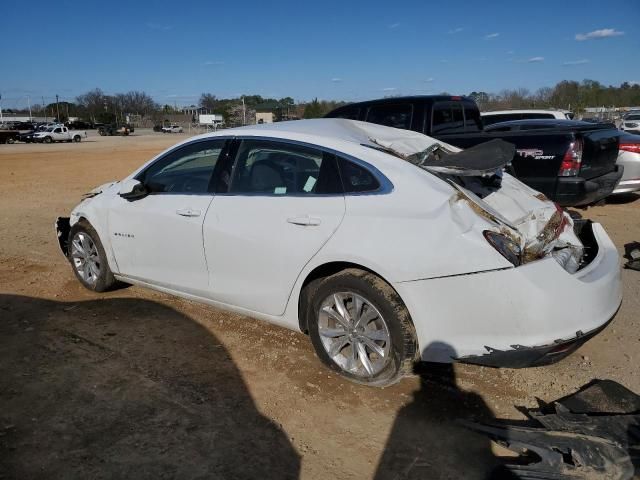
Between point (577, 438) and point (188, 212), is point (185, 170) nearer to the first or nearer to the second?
point (188, 212)

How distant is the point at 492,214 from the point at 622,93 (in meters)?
64.9

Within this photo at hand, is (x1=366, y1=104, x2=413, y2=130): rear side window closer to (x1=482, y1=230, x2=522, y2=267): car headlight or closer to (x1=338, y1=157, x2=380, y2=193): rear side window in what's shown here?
(x1=338, y1=157, x2=380, y2=193): rear side window

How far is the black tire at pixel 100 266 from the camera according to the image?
496cm

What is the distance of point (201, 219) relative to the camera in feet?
12.8

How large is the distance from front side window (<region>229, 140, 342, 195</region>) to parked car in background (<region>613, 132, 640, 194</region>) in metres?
6.81

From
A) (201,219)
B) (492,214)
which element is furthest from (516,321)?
(201,219)

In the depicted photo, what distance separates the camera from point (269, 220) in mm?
3543

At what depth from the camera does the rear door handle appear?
11.0 feet

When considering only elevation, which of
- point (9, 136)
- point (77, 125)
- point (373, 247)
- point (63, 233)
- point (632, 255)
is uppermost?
point (77, 125)

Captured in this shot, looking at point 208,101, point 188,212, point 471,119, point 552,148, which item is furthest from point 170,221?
point 208,101

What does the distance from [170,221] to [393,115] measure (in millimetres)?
4681

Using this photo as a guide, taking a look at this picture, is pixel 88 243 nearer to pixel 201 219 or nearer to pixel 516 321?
pixel 201 219

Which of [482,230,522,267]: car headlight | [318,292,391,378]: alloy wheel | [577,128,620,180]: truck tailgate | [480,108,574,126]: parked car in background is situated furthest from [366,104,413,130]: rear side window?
[480,108,574,126]: parked car in background

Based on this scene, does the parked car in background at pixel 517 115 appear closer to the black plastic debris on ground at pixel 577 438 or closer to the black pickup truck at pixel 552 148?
the black pickup truck at pixel 552 148
